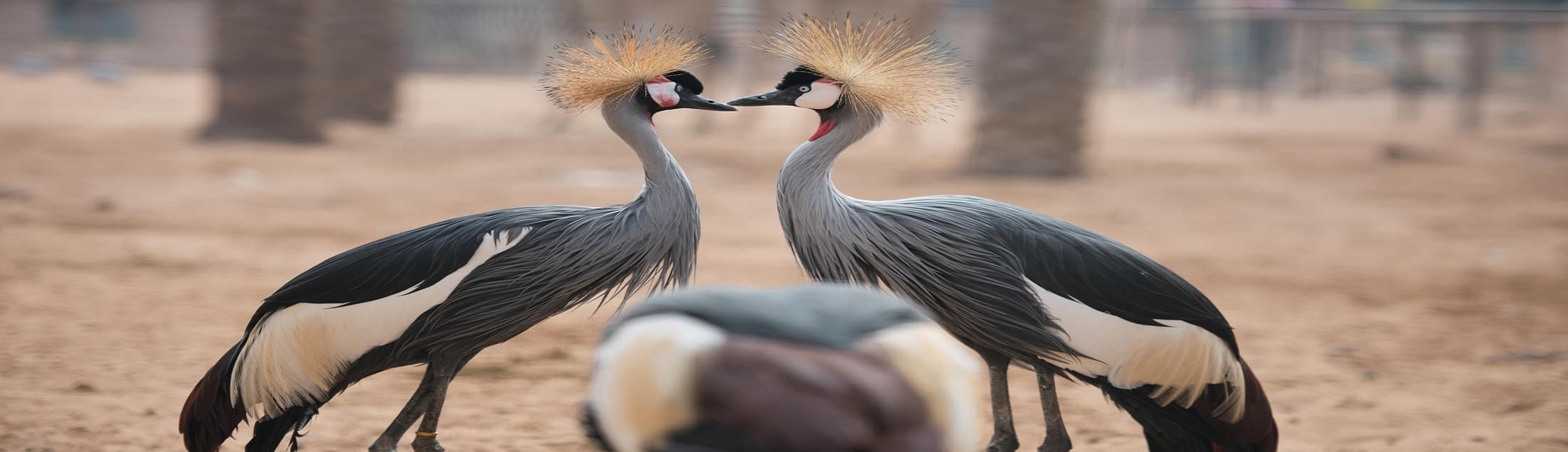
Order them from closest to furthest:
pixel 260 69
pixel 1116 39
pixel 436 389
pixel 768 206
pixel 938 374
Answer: pixel 938 374
pixel 436 389
pixel 768 206
pixel 260 69
pixel 1116 39

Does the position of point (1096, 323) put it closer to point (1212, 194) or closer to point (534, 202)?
point (534, 202)

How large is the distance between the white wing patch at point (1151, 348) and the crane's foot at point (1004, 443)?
0.43m

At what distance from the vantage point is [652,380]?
6.57ft

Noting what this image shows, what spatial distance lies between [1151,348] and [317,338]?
6.90 ft

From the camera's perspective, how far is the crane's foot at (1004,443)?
3682mm

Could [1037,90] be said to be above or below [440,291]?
below

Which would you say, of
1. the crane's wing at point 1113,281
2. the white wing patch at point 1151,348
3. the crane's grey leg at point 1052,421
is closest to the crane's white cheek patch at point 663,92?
the crane's wing at point 1113,281

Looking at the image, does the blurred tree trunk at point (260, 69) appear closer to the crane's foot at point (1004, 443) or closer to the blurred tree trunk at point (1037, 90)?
the blurred tree trunk at point (1037, 90)

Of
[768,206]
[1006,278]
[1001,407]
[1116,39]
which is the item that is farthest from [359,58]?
[1116,39]

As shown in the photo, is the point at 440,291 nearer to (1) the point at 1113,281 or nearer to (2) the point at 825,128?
(2) the point at 825,128

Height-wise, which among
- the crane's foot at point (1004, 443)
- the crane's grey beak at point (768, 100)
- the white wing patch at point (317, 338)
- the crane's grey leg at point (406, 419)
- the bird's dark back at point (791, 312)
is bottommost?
the crane's foot at point (1004, 443)

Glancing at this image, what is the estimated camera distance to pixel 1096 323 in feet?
10.9

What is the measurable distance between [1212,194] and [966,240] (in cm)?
848

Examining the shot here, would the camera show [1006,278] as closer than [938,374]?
No
